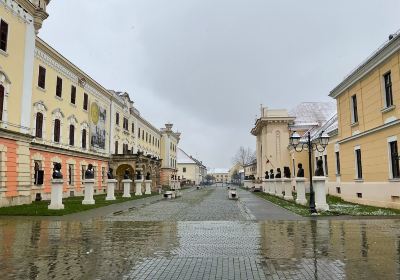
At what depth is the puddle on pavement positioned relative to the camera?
7211 millimetres

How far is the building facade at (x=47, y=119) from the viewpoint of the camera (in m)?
22.7

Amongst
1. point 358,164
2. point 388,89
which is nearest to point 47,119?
point 358,164

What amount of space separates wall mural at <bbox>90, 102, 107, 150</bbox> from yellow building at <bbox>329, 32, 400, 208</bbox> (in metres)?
25.4

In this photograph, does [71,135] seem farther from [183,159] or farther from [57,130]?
[183,159]

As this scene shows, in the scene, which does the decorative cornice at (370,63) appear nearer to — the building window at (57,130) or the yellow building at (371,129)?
the yellow building at (371,129)

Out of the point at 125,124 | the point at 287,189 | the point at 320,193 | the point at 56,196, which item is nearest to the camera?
the point at 320,193

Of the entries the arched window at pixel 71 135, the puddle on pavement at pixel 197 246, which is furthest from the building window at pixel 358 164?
the arched window at pixel 71 135

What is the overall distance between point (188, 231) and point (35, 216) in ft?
28.5

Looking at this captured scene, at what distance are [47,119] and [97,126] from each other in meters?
11.2

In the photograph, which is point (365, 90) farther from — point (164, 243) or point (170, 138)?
point (170, 138)

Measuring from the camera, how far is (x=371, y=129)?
21.9 m

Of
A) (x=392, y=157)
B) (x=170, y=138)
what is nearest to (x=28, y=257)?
(x=392, y=157)

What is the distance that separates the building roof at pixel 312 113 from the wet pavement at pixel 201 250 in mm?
38887

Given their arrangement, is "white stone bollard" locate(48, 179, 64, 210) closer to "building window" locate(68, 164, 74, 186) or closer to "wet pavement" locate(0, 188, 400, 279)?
"wet pavement" locate(0, 188, 400, 279)
